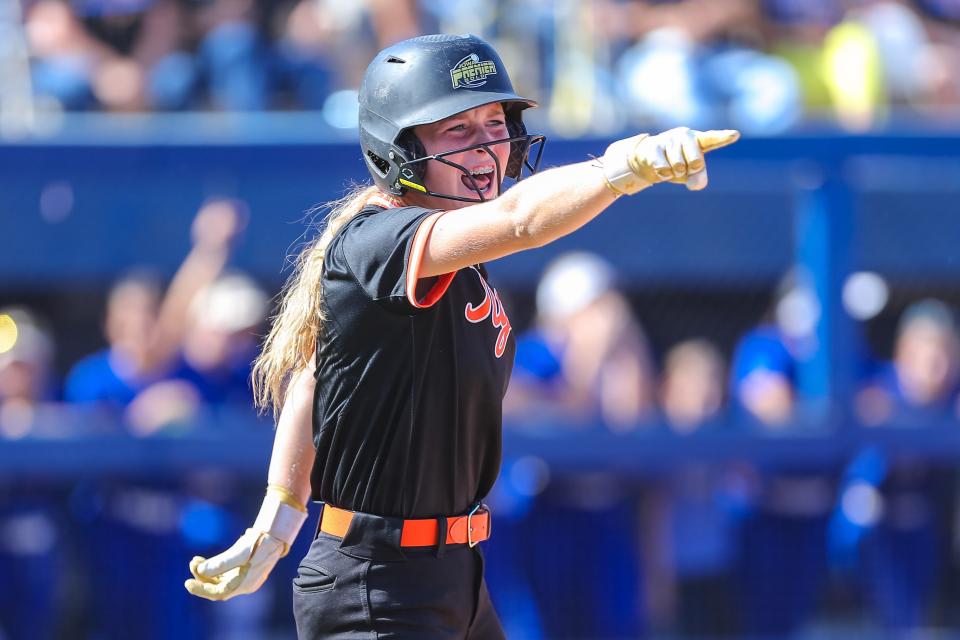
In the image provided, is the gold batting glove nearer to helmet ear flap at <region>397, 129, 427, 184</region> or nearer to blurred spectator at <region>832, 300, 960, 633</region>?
helmet ear flap at <region>397, 129, 427, 184</region>

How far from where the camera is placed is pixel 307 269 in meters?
2.70

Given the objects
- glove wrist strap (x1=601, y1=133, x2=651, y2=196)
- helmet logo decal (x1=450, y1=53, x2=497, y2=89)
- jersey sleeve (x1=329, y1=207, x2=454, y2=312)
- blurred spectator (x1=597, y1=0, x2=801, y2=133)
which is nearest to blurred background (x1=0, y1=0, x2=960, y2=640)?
blurred spectator (x1=597, y1=0, x2=801, y2=133)

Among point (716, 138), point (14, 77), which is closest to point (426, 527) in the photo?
point (716, 138)

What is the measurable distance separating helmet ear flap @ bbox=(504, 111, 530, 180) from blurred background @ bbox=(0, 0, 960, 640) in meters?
2.46

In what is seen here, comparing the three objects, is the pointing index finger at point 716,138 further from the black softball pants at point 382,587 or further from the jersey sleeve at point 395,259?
the black softball pants at point 382,587

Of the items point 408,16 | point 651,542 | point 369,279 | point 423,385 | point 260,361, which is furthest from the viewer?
point 408,16

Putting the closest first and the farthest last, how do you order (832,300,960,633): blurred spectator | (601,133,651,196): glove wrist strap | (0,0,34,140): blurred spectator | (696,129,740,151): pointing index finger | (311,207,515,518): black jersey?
(696,129,740,151): pointing index finger, (601,133,651,196): glove wrist strap, (311,207,515,518): black jersey, (832,300,960,633): blurred spectator, (0,0,34,140): blurred spectator

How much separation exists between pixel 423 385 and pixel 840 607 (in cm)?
363

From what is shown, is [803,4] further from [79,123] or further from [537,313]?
[79,123]

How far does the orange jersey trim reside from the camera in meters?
2.24

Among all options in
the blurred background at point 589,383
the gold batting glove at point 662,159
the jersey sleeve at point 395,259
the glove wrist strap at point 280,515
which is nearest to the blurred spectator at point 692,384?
the blurred background at point 589,383

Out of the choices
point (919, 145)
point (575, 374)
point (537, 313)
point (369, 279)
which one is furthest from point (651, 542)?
point (369, 279)

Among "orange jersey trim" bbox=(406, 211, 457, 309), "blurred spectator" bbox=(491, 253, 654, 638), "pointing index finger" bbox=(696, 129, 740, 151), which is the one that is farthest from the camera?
"blurred spectator" bbox=(491, 253, 654, 638)

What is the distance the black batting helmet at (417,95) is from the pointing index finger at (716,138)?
60 centimetres
